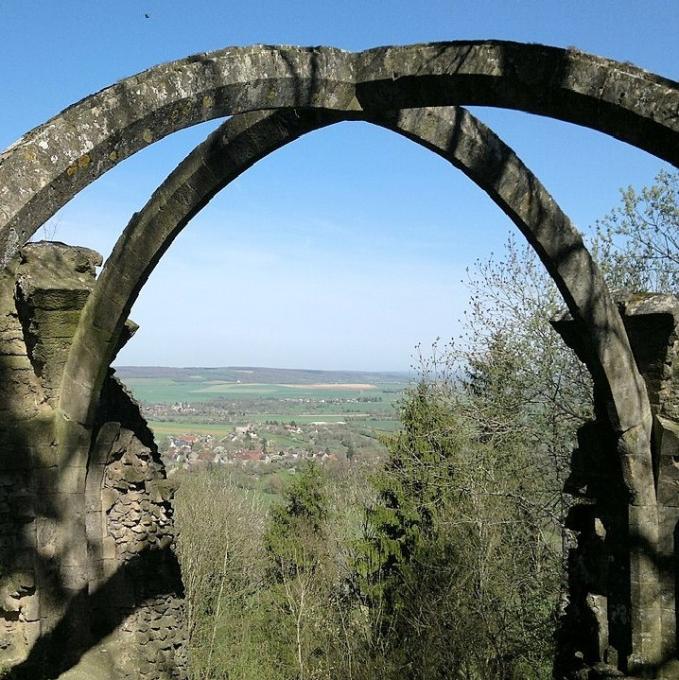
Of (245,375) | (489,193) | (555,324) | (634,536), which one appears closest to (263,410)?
(245,375)

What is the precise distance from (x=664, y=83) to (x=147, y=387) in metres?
105

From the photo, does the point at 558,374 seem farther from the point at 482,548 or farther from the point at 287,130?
the point at 287,130

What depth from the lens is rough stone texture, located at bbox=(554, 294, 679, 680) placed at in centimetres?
482

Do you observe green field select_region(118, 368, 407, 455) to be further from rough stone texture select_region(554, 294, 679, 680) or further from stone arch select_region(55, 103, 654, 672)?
stone arch select_region(55, 103, 654, 672)

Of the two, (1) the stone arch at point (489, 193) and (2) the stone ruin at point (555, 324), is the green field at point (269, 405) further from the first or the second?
(1) the stone arch at point (489, 193)

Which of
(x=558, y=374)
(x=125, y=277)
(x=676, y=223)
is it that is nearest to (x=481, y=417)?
(x=558, y=374)

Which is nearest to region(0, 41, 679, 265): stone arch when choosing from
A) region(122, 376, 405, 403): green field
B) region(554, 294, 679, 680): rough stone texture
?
region(554, 294, 679, 680): rough stone texture

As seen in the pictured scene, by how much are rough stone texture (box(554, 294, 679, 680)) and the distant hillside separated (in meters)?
112

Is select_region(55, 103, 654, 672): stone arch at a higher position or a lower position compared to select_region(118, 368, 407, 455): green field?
higher

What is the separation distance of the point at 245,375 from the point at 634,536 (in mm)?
135717

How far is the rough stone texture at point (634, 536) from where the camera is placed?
190 inches

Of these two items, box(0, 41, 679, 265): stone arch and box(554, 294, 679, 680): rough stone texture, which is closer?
box(0, 41, 679, 265): stone arch

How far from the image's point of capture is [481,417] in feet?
41.3

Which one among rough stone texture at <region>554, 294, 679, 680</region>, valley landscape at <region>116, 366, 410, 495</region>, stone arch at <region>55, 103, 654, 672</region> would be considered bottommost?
valley landscape at <region>116, 366, 410, 495</region>
